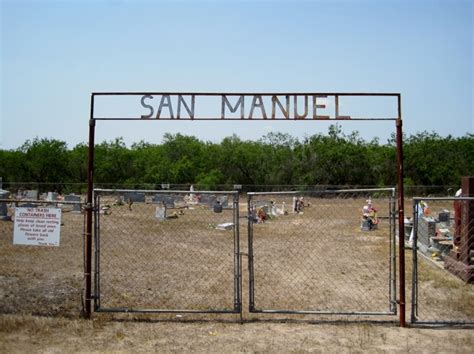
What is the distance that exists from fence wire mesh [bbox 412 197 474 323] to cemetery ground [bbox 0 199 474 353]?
0.23 ft

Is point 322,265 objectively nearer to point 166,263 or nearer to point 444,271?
point 444,271

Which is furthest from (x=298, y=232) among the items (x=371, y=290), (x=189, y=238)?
(x=371, y=290)

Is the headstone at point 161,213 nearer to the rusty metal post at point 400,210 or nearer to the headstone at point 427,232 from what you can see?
the headstone at point 427,232

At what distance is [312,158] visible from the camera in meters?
57.2

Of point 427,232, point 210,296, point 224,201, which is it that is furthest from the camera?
point 224,201

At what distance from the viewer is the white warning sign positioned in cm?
705

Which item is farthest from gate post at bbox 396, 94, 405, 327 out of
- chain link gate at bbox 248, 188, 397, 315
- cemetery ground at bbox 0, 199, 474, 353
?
cemetery ground at bbox 0, 199, 474, 353

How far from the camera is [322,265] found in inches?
497

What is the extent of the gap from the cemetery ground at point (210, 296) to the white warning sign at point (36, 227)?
1.12 metres

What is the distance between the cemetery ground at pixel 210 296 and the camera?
602 centimetres

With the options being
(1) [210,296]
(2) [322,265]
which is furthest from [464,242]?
(1) [210,296]

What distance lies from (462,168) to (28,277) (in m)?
52.2

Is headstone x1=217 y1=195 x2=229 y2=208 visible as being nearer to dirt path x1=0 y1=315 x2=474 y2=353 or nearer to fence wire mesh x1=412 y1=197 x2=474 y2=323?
fence wire mesh x1=412 y1=197 x2=474 y2=323

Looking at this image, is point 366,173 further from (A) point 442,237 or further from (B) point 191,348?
(B) point 191,348
